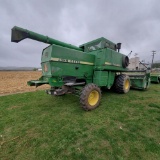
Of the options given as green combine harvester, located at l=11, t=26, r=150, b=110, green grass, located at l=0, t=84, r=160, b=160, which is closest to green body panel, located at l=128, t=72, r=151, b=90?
green combine harvester, located at l=11, t=26, r=150, b=110

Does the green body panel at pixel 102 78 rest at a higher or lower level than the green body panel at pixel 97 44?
lower

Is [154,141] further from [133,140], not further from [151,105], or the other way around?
[151,105]

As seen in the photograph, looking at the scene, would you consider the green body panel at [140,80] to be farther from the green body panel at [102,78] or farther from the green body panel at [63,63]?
the green body panel at [63,63]

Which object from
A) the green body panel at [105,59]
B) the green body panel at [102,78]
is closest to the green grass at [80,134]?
the green body panel at [102,78]

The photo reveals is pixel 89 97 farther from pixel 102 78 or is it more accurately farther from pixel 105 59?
pixel 105 59

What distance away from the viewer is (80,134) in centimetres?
260

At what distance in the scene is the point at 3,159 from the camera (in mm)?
1957

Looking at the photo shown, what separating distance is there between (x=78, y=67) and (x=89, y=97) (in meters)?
1.28

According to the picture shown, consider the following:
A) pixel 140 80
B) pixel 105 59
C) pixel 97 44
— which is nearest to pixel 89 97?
pixel 105 59

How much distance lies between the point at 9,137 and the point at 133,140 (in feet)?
9.65

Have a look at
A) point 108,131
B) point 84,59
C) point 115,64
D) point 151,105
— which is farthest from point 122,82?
point 108,131

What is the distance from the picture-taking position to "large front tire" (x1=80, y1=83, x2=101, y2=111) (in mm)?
3654

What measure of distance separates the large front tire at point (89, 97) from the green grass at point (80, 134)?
0.73ft

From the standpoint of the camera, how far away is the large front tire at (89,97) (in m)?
3.65
